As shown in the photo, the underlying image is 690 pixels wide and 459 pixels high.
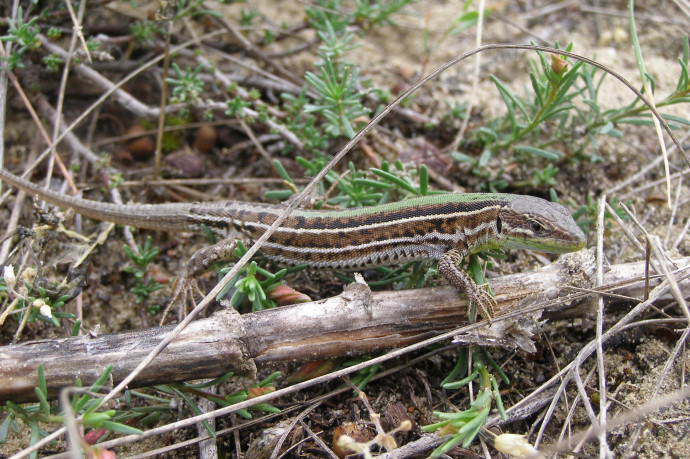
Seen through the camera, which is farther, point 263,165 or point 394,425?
point 263,165

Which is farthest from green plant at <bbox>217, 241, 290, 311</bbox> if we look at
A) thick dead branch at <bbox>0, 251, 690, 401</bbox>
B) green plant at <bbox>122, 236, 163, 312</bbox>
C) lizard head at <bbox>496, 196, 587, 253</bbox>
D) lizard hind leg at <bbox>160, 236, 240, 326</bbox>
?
lizard head at <bbox>496, 196, 587, 253</bbox>

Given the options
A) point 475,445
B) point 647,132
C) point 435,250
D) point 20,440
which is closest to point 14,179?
point 20,440

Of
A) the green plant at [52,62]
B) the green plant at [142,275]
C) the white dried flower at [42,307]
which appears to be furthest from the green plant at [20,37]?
the white dried flower at [42,307]

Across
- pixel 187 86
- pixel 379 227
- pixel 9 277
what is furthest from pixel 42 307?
pixel 379 227

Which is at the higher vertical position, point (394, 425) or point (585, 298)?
point (585, 298)

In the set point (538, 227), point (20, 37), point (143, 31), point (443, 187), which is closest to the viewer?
point (538, 227)

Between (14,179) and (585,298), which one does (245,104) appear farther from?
(585,298)

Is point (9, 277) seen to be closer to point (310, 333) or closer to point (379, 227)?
point (310, 333)
